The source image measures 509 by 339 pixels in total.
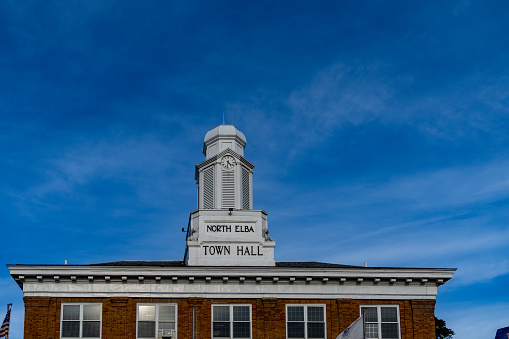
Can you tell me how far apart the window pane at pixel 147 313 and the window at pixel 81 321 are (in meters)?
1.88

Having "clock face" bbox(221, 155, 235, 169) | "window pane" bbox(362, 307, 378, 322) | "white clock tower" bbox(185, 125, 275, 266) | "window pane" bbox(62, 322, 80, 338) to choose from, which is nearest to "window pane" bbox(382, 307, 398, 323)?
"window pane" bbox(362, 307, 378, 322)

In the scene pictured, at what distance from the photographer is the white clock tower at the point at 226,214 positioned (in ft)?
120

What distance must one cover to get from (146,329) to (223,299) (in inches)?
155

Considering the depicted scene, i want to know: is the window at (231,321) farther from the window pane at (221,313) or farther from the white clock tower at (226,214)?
the white clock tower at (226,214)

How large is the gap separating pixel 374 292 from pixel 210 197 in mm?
10465

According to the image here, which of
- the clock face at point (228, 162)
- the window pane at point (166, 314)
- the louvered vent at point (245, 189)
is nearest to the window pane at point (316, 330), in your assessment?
the window pane at point (166, 314)

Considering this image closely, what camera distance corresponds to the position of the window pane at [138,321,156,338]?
33656mm

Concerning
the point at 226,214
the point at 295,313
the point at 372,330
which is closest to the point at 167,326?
the point at 295,313

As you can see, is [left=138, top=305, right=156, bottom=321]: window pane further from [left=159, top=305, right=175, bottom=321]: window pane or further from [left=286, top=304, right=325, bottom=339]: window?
[left=286, top=304, right=325, bottom=339]: window

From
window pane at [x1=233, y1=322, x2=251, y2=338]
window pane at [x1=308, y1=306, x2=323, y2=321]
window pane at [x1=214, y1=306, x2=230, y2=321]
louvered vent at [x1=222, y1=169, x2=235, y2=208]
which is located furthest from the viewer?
louvered vent at [x1=222, y1=169, x2=235, y2=208]

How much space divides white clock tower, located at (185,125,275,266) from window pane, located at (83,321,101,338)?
5.43 m

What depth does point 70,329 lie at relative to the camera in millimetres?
33406

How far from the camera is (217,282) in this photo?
3456 centimetres

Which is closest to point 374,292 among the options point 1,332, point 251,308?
point 251,308
